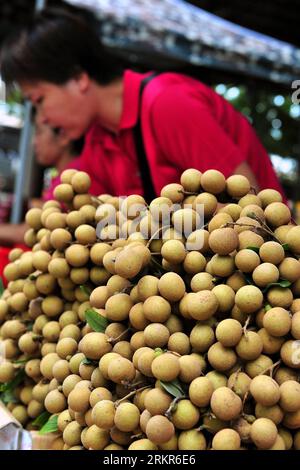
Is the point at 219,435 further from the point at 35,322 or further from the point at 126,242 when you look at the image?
the point at 35,322

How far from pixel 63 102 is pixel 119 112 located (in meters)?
0.18

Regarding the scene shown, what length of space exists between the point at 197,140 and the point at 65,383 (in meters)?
0.76

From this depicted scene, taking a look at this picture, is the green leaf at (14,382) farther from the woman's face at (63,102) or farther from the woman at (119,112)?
the woman's face at (63,102)

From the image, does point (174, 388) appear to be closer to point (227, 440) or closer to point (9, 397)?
point (227, 440)

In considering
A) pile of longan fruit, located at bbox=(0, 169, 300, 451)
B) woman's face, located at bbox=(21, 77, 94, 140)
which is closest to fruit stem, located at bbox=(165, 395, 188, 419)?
pile of longan fruit, located at bbox=(0, 169, 300, 451)

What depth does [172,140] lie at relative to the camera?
142 cm

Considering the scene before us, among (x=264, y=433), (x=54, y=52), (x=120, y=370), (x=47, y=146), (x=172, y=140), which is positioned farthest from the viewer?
(x=47, y=146)

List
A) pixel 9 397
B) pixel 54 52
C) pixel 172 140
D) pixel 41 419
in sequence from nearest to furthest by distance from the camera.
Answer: pixel 41 419
pixel 9 397
pixel 172 140
pixel 54 52

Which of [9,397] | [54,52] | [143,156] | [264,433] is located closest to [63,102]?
[54,52]

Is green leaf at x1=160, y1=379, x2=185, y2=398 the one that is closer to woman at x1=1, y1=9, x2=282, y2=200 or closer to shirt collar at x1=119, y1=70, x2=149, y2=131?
woman at x1=1, y1=9, x2=282, y2=200

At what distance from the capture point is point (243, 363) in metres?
0.75

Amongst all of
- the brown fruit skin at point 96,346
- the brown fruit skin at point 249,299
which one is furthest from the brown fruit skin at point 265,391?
the brown fruit skin at point 96,346

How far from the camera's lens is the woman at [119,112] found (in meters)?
1.38

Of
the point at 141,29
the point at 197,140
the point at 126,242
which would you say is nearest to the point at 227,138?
the point at 197,140
